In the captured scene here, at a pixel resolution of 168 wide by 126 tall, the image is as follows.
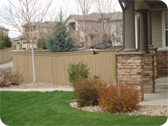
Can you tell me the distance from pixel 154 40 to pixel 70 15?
8.80 metres

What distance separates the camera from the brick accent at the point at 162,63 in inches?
451

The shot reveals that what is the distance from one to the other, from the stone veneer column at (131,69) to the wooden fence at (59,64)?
5.37m

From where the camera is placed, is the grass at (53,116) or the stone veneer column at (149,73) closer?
the grass at (53,116)

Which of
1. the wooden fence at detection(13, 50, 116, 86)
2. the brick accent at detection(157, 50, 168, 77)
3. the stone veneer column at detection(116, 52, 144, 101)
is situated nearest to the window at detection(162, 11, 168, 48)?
the brick accent at detection(157, 50, 168, 77)

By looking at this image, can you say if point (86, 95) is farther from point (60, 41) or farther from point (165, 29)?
point (60, 41)

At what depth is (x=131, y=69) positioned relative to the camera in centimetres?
640

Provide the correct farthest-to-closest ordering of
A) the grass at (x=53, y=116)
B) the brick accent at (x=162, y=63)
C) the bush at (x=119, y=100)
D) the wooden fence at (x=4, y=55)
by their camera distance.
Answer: the wooden fence at (x=4, y=55), the brick accent at (x=162, y=63), the bush at (x=119, y=100), the grass at (x=53, y=116)

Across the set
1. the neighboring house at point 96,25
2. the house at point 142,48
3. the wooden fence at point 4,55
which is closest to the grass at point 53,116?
the house at point 142,48

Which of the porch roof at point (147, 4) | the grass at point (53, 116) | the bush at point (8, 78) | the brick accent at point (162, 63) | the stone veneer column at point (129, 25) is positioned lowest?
the grass at point (53, 116)

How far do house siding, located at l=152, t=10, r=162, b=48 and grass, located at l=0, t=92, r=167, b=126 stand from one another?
269 inches

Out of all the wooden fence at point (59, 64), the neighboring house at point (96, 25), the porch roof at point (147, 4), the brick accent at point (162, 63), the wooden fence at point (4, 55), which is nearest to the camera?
the porch roof at point (147, 4)

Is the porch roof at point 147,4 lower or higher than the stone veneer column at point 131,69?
higher

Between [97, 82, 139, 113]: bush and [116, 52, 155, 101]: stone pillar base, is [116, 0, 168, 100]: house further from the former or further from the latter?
[97, 82, 139, 113]: bush

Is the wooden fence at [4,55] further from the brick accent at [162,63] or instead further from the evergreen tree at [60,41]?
the brick accent at [162,63]
